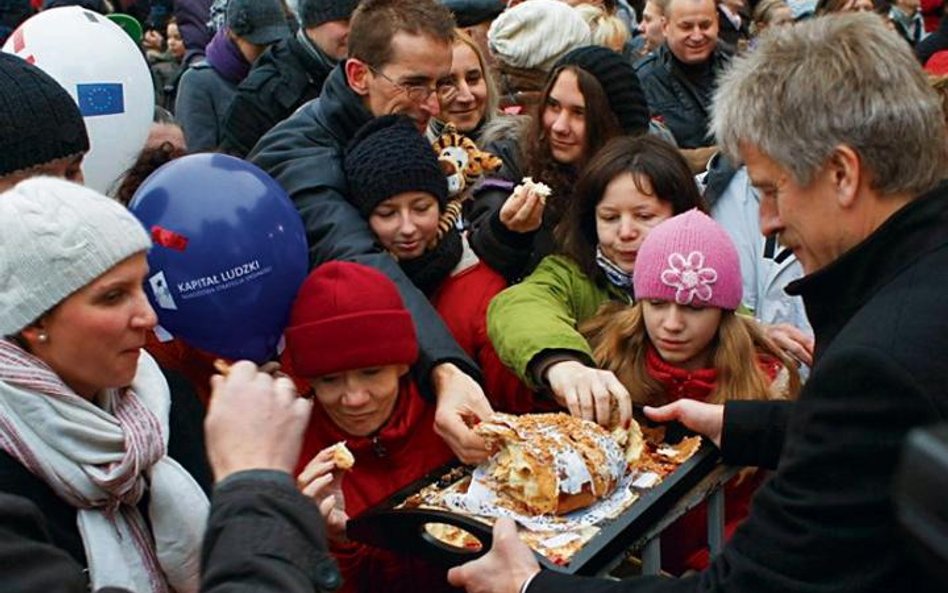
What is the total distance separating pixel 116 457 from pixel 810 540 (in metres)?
1.11

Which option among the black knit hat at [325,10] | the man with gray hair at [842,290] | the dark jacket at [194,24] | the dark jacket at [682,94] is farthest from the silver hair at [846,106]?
the dark jacket at [194,24]

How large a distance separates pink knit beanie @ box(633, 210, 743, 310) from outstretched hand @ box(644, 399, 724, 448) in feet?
1.10

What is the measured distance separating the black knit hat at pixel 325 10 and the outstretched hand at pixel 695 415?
2.52 m

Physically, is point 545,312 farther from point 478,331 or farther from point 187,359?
point 187,359

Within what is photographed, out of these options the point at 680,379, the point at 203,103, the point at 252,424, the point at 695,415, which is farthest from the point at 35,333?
the point at 203,103

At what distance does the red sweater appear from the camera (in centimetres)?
254

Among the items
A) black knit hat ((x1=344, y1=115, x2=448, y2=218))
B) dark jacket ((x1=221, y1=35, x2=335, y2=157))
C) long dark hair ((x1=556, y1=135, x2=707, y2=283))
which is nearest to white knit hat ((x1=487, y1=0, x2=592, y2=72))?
dark jacket ((x1=221, y1=35, x2=335, y2=157))

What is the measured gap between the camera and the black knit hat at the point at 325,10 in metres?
4.25

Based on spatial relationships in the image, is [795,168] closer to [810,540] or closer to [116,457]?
[810,540]

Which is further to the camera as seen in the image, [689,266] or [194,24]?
[194,24]

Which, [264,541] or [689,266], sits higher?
[264,541]

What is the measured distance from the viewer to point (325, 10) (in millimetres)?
4309

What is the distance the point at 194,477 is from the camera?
194 cm

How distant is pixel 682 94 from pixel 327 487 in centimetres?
359
